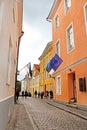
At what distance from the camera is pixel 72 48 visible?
50.4 feet

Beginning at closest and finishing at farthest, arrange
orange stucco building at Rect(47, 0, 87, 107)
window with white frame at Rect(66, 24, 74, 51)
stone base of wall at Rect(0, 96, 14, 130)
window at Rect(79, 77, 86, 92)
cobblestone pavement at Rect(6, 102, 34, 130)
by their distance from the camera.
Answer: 1. stone base of wall at Rect(0, 96, 14, 130)
2. cobblestone pavement at Rect(6, 102, 34, 130)
3. window at Rect(79, 77, 86, 92)
4. orange stucco building at Rect(47, 0, 87, 107)
5. window with white frame at Rect(66, 24, 74, 51)

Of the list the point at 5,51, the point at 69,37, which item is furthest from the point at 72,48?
the point at 5,51

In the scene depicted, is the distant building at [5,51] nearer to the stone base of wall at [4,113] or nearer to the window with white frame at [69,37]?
the stone base of wall at [4,113]

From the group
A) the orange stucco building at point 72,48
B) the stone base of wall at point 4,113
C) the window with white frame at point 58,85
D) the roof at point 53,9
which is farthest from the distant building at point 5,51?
the roof at point 53,9

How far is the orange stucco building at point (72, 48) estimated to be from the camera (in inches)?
503

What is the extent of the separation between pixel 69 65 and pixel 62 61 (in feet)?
4.41

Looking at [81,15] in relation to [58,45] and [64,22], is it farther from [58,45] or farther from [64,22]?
[58,45]

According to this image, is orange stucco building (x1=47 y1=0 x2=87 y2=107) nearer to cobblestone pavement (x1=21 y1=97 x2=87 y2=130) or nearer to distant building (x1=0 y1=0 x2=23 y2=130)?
cobblestone pavement (x1=21 y1=97 x2=87 y2=130)

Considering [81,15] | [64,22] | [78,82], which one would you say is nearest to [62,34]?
[64,22]

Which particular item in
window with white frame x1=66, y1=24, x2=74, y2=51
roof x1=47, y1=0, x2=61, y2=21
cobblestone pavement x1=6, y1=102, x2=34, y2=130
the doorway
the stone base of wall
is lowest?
cobblestone pavement x1=6, y1=102, x2=34, y2=130

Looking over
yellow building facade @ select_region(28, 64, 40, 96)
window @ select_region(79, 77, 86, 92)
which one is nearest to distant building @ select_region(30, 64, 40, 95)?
yellow building facade @ select_region(28, 64, 40, 96)

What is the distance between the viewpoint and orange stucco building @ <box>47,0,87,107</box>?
12781mm

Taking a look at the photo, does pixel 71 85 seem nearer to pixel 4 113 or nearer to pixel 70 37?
pixel 70 37

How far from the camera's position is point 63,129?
22.3ft
